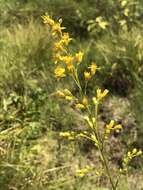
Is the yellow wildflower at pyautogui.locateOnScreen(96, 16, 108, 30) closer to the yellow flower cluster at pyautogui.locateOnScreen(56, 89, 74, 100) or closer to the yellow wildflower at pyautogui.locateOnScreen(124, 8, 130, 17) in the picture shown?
the yellow wildflower at pyautogui.locateOnScreen(124, 8, 130, 17)

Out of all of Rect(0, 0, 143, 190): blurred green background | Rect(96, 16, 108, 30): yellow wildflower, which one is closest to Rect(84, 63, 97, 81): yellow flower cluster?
Rect(0, 0, 143, 190): blurred green background

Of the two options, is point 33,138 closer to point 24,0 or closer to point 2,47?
point 2,47

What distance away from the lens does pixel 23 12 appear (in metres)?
4.95

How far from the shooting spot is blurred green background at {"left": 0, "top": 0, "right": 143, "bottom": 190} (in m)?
3.43

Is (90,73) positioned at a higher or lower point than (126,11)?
higher

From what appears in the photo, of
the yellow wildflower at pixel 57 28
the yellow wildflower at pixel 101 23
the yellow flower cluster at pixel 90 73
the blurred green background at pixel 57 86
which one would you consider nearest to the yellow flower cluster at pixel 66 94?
the yellow flower cluster at pixel 90 73

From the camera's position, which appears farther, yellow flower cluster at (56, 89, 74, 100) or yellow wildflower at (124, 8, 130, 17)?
yellow wildflower at (124, 8, 130, 17)

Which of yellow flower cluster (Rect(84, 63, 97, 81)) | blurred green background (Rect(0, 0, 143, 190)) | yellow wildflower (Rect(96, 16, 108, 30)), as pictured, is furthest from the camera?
yellow wildflower (Rect(96, 16, 108, 30))

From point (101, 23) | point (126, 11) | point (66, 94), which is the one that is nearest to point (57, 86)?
point (101, 23)

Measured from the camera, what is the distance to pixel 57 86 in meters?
4.14

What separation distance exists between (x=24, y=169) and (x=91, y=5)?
2105mm

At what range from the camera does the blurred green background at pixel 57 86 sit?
343 centimetres

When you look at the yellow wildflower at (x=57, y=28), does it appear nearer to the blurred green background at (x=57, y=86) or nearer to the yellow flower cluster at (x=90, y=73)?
the yellow flower cluster at (x=90, y=73)

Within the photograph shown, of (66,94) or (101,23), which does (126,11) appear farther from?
(66,94)
